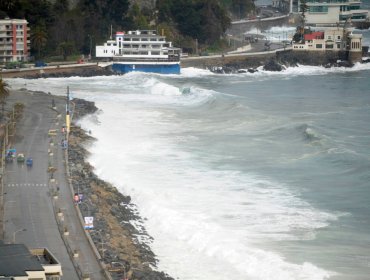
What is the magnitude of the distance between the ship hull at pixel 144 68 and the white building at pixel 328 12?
156 feet

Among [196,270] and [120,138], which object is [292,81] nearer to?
[120,138]

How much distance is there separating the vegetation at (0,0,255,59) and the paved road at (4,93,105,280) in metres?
47.2

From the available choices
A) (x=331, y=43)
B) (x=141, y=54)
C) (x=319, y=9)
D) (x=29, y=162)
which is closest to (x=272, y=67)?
(x=331, y=43)

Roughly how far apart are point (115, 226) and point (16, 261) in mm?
9173

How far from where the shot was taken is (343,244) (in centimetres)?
3628

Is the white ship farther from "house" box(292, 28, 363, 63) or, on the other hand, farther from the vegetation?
"house" box(292, 28, 363, 63)

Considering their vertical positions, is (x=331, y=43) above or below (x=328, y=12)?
below

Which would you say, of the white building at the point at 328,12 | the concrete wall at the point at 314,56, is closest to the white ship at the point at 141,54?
the concrete wall at the point at 314,56

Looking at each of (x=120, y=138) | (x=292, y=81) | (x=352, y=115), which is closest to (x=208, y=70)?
(x=292, y=81)

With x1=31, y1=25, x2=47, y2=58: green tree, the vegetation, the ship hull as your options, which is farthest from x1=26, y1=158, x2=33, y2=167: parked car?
x1=31, y1=25, x2=47, y2=58: green tree

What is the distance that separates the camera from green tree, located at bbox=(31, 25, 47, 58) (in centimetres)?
9838

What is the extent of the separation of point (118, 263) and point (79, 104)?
38.2 metres

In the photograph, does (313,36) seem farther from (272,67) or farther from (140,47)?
(140,47)

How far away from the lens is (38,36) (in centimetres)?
9838
